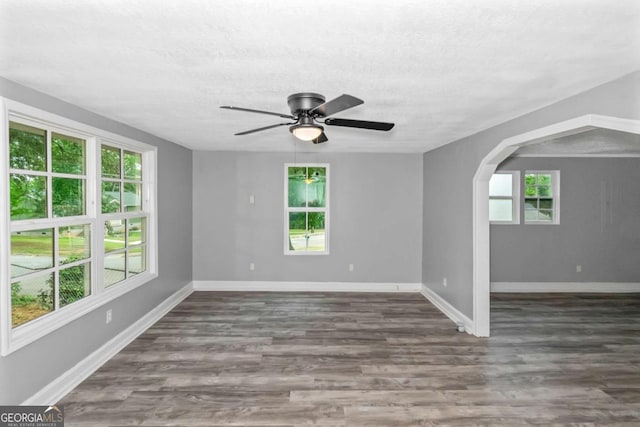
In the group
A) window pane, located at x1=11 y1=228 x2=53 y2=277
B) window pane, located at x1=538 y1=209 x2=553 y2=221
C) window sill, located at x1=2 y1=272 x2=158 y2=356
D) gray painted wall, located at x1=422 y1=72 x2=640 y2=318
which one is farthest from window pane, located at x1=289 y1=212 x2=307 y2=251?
window pane, located at x1=538 y1=209 x2=553 y2=221

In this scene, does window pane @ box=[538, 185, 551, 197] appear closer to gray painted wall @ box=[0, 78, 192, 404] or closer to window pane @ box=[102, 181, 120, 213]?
gray painted wall @ box=[0, 78, 192, 404]

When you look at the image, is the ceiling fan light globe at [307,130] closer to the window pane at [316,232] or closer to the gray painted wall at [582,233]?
the window pane at [316,232]

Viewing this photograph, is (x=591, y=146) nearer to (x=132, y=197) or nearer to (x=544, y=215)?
(x=544, y=215)

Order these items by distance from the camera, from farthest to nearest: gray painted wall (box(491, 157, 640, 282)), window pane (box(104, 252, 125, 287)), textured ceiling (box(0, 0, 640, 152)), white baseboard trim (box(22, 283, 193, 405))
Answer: gray painted wall (box(491, 157, 640, 282)) → window pane (box(104, 252, 125, 287)) → white baseboard trim (box(22, 283, 193, 405)) → textured ceiling (box(0, 0, 640, 152))

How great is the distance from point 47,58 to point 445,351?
4.20 metres

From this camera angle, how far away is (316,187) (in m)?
6.23

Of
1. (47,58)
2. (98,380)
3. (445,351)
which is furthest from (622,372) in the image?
(47,58)

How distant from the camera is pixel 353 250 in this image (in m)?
6.20

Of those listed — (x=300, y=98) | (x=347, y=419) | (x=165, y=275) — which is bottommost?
(x=347, y=419)

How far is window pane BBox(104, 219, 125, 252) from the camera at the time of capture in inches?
145

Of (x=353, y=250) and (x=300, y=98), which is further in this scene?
(x=353, y=250)

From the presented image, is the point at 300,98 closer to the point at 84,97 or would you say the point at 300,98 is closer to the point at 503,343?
the point at 84,97

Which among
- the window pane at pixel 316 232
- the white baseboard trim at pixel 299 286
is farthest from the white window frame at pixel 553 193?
the window pane at pixel 316 232

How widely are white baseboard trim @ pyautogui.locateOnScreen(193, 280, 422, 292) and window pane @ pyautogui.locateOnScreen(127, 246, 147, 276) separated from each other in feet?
5.68
